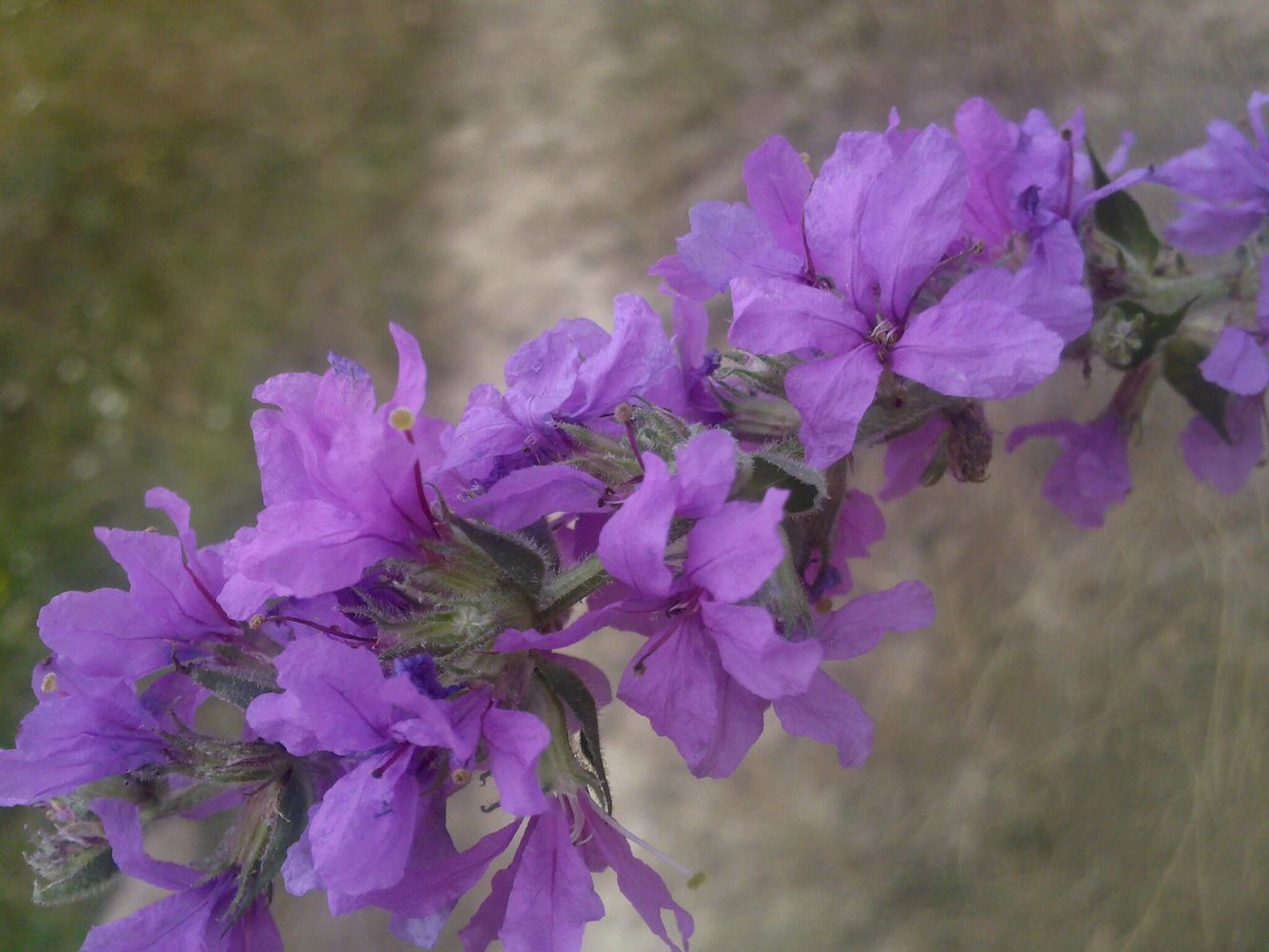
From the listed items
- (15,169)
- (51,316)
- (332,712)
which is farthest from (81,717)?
(15,169)

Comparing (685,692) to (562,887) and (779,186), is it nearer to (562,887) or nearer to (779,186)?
(562,887)

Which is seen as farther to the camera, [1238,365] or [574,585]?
[1238,365]

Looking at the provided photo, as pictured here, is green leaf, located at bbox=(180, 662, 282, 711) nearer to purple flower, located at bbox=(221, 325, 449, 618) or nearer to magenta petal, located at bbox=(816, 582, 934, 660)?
purple flower, located at bbox=(221, 325, 449, 618)

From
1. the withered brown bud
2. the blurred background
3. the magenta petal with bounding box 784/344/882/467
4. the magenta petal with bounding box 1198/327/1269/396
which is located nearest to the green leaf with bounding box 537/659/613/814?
the magenta petal with bounding box 784/344/882/467

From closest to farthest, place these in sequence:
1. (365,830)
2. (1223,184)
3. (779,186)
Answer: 1. (365,830)
2. (779,186)
3. (1223,184)

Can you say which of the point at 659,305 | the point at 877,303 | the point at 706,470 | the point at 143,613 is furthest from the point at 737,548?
the point at 659,305

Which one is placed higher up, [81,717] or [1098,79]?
[81,717]

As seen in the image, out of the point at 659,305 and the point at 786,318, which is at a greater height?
the point at 786,318

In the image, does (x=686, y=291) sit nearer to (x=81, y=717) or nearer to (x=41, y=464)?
(x=81, y=717)
